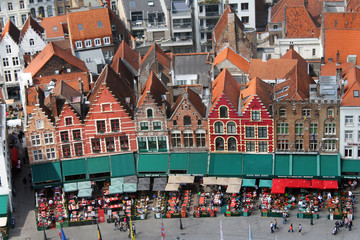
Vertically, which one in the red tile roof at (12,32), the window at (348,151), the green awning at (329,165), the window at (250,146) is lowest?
the green awning at (329,165)

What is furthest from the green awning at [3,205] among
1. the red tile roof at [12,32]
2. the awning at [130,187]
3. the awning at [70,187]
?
the red tile roof at [12,32]

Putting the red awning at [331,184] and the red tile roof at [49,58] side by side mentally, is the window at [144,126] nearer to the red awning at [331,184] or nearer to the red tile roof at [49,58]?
the red tile roof at [49,58]

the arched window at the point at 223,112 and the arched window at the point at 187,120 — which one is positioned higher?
the arched window at the point at 223,112

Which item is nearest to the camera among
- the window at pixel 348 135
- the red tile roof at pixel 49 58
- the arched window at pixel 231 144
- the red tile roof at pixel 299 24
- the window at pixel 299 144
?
the window at pixel 348 135

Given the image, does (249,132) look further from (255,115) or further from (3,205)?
(3,205)

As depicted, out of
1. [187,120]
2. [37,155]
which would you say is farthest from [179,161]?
[37,155]

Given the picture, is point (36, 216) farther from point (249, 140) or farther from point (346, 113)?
point (346, 113)

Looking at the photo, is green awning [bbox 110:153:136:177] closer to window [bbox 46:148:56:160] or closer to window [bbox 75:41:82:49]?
window [bbox 46:148:56:160]
